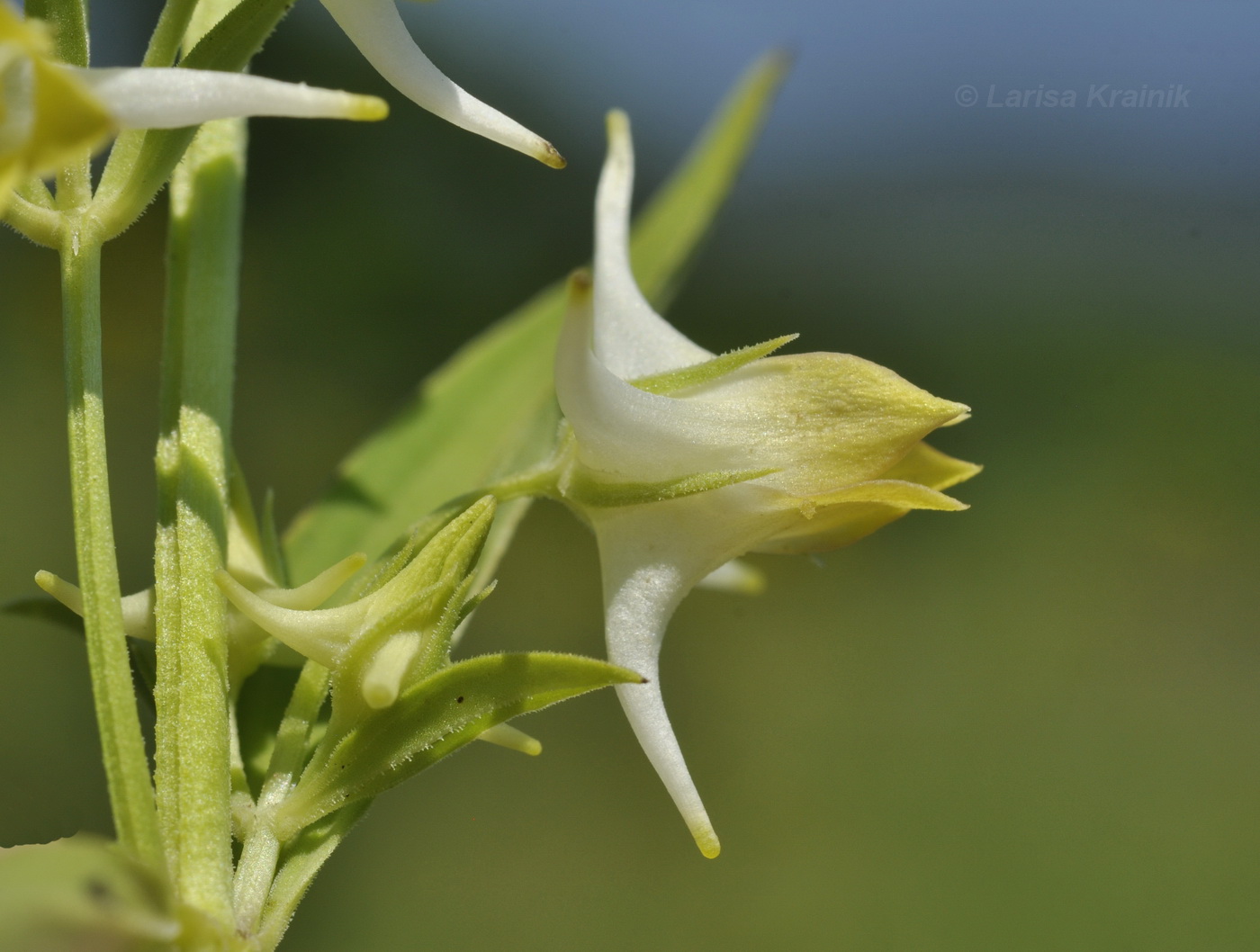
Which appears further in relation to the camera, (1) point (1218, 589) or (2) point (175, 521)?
(1) point (1218, 589)

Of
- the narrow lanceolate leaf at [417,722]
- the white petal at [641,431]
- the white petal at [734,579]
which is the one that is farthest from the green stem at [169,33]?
the white petal at [734,579]

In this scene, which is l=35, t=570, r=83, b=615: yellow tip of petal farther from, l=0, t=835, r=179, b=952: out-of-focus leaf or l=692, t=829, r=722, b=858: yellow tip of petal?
l=692, t=829, r=722, b=858: yellow tip of petal

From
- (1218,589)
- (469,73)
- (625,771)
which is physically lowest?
(625,771)

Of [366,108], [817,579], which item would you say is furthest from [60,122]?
[817,579]

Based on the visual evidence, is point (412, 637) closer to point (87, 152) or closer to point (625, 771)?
point (87, 152)

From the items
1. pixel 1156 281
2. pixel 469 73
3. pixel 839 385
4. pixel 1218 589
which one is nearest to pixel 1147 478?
pixel 1218 589

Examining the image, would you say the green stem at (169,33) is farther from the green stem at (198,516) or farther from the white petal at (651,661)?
the white petal at (651,661)
